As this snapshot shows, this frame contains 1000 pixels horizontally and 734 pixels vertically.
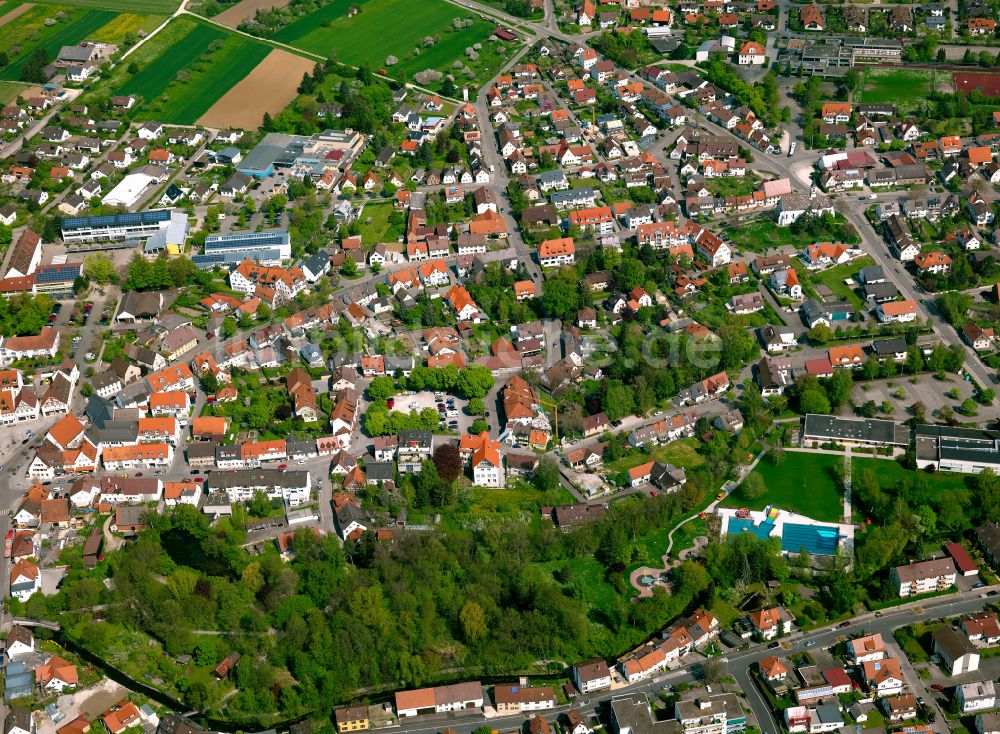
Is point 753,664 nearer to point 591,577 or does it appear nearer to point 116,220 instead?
point 591,577

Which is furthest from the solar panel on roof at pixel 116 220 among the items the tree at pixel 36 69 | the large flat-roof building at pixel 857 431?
the large flat-roof building at pixel 857 431

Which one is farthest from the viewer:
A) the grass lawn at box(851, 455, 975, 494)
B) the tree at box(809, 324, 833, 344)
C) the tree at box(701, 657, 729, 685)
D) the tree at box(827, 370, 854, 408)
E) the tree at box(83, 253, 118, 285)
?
the tree at box(83, 253, 118, 285)

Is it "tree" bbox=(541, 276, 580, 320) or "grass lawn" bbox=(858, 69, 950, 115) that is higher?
"grass lawn" bbox=(858, 69, 950, 115)

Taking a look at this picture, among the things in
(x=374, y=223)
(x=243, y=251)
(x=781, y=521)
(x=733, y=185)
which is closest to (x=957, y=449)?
(x=781, y=521)

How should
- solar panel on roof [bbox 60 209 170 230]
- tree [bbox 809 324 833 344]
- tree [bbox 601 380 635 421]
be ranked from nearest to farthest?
1. tree [bbox 601 380 635 421]
2. tree [bbox 809 324 833 344]
3. solar panel on roof [bbox 60 209 170 230]

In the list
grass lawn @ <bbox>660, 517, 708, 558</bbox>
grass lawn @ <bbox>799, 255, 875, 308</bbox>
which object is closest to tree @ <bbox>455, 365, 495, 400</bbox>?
grass lawn @ <bbox>660, 517, 708, 558</bbox>

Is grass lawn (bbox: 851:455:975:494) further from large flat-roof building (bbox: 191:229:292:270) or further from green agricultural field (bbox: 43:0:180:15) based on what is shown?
green agricultural field (bbox: 43:0:180:15)
